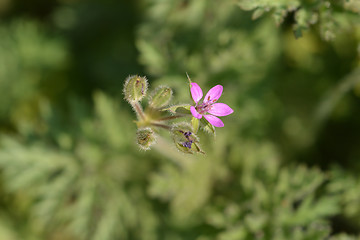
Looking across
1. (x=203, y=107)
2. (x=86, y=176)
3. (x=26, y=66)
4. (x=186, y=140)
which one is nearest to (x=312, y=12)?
(x=203, y=107)

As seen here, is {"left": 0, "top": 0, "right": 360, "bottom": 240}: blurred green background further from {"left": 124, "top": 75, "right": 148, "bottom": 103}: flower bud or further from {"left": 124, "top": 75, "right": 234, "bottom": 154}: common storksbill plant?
{"left": 124, "top": 75, "right": 148, "bottom": 103}: flower bud

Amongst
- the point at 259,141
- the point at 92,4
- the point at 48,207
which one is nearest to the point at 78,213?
the point at 48,207

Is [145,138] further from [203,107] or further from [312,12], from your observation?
[312,12]

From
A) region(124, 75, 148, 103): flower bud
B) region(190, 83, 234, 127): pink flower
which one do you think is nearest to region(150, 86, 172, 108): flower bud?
region(124, 75, 148, 103): flower bud

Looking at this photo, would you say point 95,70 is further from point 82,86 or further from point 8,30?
point 8,30

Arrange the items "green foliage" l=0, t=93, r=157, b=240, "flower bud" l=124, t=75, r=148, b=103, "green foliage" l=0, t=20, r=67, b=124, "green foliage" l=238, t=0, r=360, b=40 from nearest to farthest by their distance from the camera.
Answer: "flower bud" l=124, t=75, r=148, b=103 < "green foliage" l=238, t=0, r=360, b=40 < "green foliage" l=0, t=93, r=157, b=240 < "green foliage" l=0, t=20, r=67, b=124

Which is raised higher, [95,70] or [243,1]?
[95,70]

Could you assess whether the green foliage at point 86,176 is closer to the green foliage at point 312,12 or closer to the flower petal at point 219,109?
the flower petal at point 219,109

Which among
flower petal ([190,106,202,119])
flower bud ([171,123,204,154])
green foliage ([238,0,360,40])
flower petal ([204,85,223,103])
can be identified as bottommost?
flower bud ([171,123,204,154])

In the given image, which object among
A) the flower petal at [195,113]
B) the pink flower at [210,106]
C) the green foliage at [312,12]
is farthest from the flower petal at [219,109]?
the green foliage at [312,12]
